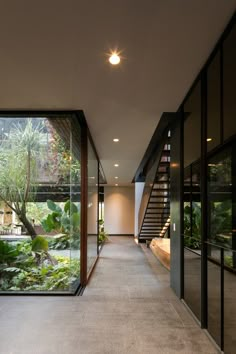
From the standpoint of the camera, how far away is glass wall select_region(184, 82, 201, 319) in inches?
156

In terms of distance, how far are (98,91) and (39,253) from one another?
2.97 metres

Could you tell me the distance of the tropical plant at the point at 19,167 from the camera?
5.29m

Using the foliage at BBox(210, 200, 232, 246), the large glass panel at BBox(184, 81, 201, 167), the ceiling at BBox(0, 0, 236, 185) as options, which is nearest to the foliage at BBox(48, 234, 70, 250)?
the ceiling at BBox(0, 0, 236, 185)

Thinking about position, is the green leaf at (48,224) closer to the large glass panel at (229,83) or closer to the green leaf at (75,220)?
the green leaf at (75,220)

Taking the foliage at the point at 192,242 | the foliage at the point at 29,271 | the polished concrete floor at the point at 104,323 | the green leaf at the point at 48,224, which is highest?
the green leaf at the point at 48,224

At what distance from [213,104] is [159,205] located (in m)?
7.24

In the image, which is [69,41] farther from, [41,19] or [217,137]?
[217,137]

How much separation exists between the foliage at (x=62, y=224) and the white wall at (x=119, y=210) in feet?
39.9

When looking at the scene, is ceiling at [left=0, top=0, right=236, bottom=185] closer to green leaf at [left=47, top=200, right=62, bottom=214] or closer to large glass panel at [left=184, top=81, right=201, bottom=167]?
large glass panel at [left=184, top=81, right=201, bottom=167]

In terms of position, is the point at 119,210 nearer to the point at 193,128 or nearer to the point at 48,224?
the point at 48,224

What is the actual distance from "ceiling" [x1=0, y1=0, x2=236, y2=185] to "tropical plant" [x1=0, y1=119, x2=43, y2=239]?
60 centimetres

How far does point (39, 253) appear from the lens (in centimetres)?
534

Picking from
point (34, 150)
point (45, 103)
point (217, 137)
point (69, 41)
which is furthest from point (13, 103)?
point (217, 137)

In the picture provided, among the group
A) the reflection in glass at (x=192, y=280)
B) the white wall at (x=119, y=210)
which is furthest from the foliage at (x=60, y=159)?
the white wall at (x=119, y=210)
